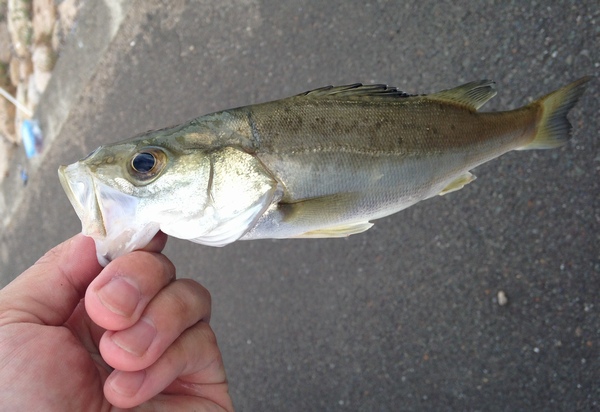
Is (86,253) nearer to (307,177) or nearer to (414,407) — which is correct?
(307,177)

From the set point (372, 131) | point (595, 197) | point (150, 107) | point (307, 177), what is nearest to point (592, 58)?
point (595, 197)

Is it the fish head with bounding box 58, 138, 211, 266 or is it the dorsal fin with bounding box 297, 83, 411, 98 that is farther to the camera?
the dorsal fin with bounding box 297, 83, 411, 98

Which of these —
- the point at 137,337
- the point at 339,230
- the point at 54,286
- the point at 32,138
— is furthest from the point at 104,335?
the point at 32,138

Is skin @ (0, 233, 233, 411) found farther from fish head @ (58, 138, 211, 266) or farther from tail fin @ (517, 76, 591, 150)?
tail fin @ (517, 76, 591, 150)

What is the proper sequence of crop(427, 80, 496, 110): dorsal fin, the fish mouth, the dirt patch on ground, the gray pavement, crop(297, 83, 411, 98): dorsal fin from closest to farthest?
the fish mouth
crop(297, 83, 411, 98): dorsal fin
crop(427, 80, 496, 110): dorsal fin
the gray pavement
the dirt patch on ground

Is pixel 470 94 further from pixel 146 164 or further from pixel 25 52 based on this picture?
pixel 25 52

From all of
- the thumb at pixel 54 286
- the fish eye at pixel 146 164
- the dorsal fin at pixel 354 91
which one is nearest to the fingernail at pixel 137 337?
the thumb at pixel 54 286

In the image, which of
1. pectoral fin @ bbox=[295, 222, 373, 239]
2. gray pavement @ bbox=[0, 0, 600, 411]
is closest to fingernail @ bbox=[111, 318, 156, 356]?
pectoral fin @ bbox=[295, 222, 373, 239]
